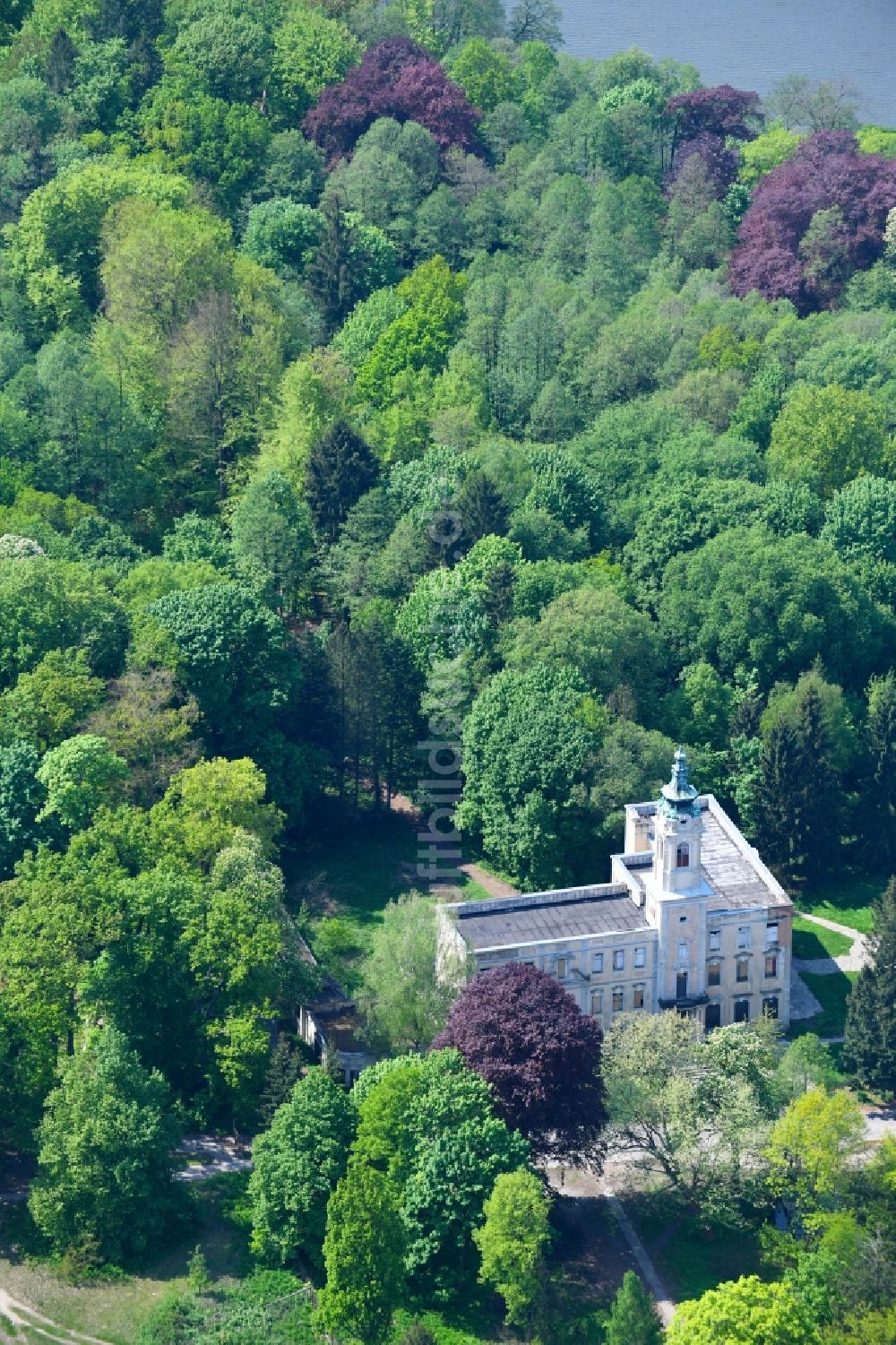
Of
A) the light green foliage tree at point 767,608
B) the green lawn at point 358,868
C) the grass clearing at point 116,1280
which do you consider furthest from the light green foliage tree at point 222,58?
the grass clearing at point 116,1280

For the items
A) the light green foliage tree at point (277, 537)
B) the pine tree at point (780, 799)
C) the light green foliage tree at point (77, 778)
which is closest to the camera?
the light green foliage tree at point (77, 778)

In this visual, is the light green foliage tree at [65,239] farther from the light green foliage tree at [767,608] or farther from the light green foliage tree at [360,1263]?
the light green foliage tree at [360,1263]

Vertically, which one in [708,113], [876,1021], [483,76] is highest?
[483,76]

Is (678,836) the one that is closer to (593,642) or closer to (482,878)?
(482,878)

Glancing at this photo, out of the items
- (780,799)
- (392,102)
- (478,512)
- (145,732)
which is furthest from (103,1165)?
(392,102)

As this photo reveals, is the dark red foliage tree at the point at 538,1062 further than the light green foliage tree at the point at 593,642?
No
